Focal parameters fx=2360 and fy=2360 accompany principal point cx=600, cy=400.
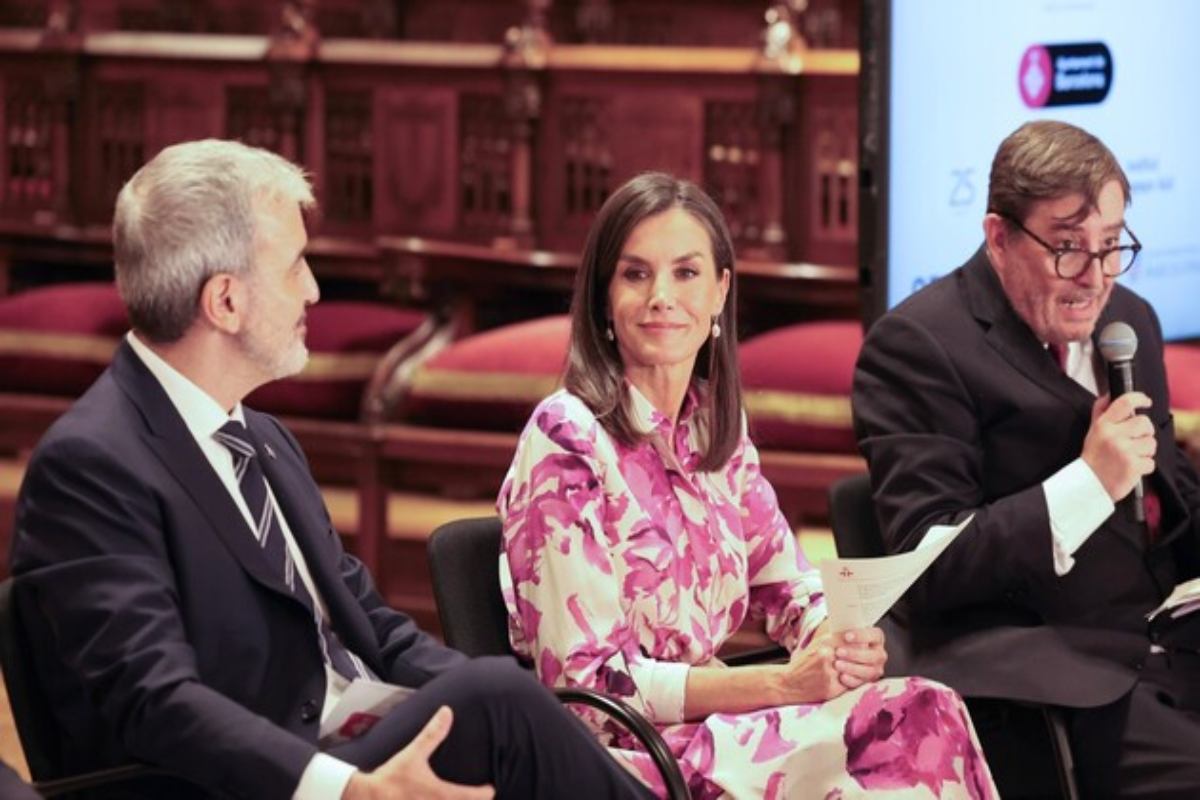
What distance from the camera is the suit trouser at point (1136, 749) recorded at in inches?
146

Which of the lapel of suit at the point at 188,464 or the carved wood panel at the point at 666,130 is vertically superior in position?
the carved wood panel at the point at 666,130

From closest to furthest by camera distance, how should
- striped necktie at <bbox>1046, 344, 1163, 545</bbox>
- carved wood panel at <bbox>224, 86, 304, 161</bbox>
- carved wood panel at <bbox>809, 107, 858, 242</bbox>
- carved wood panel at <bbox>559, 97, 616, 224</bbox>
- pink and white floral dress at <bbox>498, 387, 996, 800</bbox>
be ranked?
pink and white floral dress at <bbox>498, 387, 996, 800</bbox>, striped necktie at <bbox>1046, 344, 1163, 545</bbox>, carved wood panel at <bbox>809, 107, 858, 242</bbox>, carved wood panel at <bbox>559, 97, 616, 224</bbox>, carved wood panel at <bbox>224, 86, 304, 161</bbox>

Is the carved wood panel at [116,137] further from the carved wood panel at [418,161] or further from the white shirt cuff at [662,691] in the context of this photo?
the white shirt cuff at [662,691]

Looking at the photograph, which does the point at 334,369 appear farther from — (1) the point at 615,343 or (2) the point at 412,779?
(2) the point at 412,779

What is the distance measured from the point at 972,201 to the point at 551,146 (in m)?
2.26

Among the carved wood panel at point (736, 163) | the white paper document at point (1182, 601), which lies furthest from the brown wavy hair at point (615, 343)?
the carved wood panel at point (736, 163)

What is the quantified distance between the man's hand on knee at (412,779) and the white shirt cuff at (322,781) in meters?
0.01

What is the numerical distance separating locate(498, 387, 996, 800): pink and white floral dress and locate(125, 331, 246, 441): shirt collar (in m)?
0.55

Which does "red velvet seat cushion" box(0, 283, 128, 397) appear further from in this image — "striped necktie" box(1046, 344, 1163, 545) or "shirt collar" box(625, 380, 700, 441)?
"striped necktie" box(1046, 344, 1163, 545)

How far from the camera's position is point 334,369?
6.36m

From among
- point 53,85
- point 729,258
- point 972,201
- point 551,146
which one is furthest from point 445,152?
point 729,258

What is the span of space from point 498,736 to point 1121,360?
127 cm

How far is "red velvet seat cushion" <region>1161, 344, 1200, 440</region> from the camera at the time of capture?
5469 millimetres

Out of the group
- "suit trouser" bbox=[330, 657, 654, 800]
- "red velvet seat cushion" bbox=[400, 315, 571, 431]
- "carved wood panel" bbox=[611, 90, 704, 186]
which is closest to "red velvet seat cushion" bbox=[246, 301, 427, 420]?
"red velvet seat cushion" bbox=[400, 315, 571, 431]
